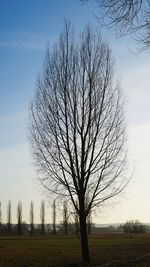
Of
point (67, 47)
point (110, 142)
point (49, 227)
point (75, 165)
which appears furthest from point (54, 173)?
point (49, 227)

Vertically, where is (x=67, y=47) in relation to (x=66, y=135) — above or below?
above

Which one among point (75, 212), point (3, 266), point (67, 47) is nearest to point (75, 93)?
point (67, 47)

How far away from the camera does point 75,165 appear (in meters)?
20.4

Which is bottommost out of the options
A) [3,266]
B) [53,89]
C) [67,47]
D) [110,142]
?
[3,266]

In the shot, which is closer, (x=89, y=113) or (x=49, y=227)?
(x=89, y=113)

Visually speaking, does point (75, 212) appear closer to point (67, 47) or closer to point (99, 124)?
point (99, 124)

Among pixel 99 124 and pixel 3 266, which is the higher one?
pixel 99 124

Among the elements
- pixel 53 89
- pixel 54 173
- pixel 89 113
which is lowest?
pixel 54 173

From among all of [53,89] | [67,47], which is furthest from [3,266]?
[67,47]

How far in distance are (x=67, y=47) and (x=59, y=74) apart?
1.44m

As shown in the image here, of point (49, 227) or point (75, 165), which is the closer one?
point (75, 165)

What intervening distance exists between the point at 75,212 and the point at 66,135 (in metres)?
→ 3.61

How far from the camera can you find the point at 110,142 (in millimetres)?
20734

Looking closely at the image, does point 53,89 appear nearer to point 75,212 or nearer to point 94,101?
point 94,101
